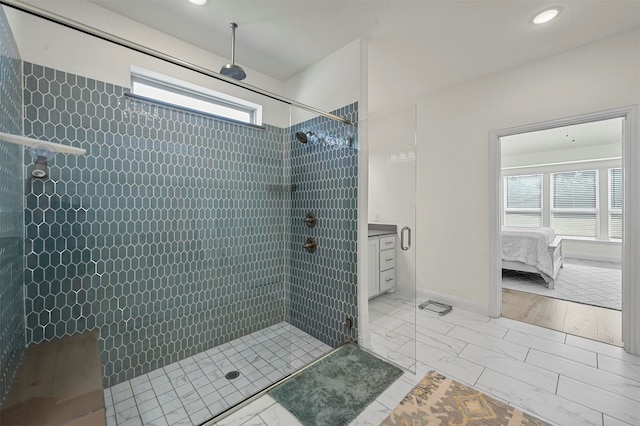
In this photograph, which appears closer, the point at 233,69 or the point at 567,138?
the point at 233,69

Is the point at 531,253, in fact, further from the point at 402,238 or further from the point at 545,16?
the point at 545,16

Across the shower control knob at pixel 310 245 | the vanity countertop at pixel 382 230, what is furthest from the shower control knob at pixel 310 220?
the vanity countertop at pixel 382 230

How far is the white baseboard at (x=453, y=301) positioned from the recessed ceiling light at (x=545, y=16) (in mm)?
2654

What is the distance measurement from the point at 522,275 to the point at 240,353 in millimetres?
4881

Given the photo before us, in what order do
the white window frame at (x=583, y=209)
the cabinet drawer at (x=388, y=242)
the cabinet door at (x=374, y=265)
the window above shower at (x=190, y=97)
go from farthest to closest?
1. the white window frame at (x=583, y=209)
2. the cabinet drawer at (x=388, y=242)
3. the cabinet door at (x=374, y=265)
4. the window above shower at (x=190, y=97)

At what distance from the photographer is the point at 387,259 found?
3.13 meters

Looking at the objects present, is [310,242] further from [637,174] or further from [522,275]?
[522,275]

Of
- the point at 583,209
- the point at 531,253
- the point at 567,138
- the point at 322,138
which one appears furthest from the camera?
the point at 583,209

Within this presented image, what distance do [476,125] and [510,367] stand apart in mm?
2390

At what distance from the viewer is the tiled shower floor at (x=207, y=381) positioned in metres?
1.55

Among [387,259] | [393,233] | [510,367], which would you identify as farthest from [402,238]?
[510,367]

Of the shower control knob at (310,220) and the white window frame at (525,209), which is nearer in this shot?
the shower control knob at (310,220)

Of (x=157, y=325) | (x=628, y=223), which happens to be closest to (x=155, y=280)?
(x=157, y=325)

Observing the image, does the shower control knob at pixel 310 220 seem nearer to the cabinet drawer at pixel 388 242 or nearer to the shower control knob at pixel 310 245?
the shower control knob at pixel 310 245
